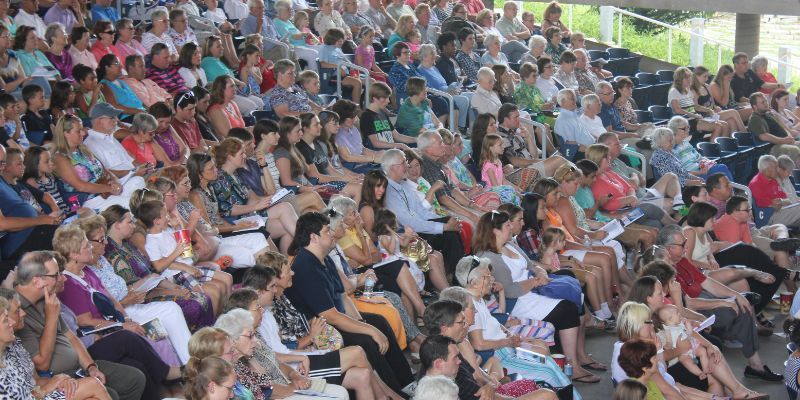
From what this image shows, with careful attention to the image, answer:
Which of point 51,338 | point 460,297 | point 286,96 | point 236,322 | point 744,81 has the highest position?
point 51,338

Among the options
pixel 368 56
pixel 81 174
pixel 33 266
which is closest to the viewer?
pixel 33 266

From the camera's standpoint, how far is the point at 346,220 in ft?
25.4

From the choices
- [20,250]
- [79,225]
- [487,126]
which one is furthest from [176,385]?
[487,126]

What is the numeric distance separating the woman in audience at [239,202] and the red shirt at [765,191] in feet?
15.7

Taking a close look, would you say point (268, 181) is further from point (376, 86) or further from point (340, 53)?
point (340, 53)

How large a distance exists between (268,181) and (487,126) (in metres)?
2.48

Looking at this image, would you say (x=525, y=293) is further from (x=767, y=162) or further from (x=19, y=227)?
(x=767, y=162)

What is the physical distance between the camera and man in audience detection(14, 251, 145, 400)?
18.4 feet

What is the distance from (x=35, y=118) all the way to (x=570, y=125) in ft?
17.5

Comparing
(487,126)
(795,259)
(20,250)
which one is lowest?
(795,259)

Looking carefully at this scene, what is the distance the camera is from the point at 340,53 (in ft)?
39.5

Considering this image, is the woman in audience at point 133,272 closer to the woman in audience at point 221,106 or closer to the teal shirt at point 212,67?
the woman in audience at point 221,106

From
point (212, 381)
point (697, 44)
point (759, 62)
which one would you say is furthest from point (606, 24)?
point (212, 381)

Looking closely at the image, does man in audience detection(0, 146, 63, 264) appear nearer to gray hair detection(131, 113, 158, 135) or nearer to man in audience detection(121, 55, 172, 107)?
gray hair detection(131, 113, 158, 135)
